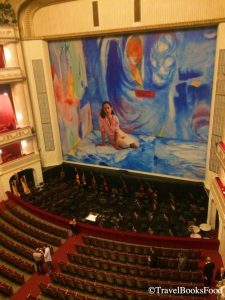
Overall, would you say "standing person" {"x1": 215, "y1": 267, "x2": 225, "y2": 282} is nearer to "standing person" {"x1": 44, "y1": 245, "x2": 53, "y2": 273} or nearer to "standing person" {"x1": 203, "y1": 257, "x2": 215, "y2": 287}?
"standing person" {"x1": 203, "y1": 257, "x2": 215, "y2": 287}

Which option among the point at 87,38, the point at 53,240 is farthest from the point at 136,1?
the point at 53,240

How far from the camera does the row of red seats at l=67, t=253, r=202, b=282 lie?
353 inches

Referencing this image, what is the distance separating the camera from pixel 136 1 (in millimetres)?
13172

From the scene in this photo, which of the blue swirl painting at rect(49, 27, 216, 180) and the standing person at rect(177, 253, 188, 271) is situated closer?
the standing person at rect(177, 253, 188, 271)

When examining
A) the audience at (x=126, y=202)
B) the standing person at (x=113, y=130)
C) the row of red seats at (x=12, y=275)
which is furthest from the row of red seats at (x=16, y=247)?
the standing person at (x=113, y=130)

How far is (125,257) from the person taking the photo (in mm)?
10227

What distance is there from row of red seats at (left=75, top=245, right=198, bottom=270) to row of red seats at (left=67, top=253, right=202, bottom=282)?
14.9 inches

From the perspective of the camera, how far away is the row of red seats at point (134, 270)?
8.97m

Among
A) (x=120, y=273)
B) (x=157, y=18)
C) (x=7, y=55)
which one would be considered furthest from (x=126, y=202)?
(x=7, y=55)

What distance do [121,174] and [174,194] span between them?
3.10m

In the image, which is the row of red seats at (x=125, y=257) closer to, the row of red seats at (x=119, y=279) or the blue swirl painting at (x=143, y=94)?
the row of red seats at (x=119, y=279)

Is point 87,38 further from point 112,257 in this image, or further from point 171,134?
point 112,257

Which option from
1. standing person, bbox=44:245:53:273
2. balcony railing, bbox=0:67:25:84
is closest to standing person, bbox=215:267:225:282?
standing person, bbox=44:245:53:273

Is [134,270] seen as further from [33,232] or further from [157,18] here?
[157,18]
